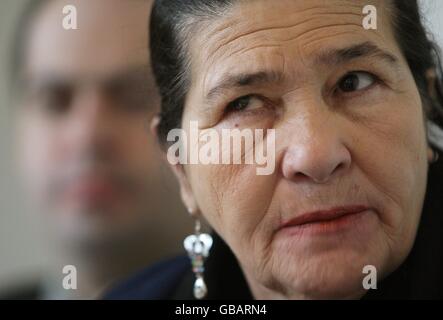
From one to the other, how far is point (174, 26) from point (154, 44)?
0.26ft

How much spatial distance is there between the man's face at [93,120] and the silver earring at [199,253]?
0.19 meters

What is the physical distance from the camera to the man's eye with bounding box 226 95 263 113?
0.71 meters

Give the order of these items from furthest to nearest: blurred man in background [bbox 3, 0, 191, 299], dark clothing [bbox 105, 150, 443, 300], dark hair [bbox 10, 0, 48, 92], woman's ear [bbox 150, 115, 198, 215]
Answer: dark hair [bbox 10, 0, 48, 92]
blurred man in background [bbox 3, 0, 191, 299]
woman's ear [bbox 150, 115, 198, 215]
dark clothing [bbox 105, 150, 443, 300]

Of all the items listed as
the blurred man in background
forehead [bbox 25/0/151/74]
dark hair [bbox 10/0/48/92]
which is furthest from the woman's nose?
dark hair [bbox 10/0/48/92]

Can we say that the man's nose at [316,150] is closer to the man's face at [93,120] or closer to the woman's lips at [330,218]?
the woman's lips at [330,218]

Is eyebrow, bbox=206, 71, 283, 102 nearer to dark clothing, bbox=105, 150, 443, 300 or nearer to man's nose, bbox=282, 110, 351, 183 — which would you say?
man's nose, bbox=282, 110, 351, 183

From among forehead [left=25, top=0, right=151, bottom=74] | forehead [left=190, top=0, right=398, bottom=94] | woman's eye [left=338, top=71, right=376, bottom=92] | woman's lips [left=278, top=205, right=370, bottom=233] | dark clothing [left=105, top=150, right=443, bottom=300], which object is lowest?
Answer: dark clothing [left=105, top=150, right=443, bottom=300]

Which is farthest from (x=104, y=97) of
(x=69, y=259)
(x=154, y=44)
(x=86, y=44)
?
(x=69, y=259)

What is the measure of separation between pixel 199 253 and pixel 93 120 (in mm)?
344

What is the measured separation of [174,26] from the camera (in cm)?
77

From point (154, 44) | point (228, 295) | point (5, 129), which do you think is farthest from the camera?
point (5, 129)

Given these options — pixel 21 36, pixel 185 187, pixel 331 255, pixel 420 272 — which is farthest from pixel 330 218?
pixel 21 36
